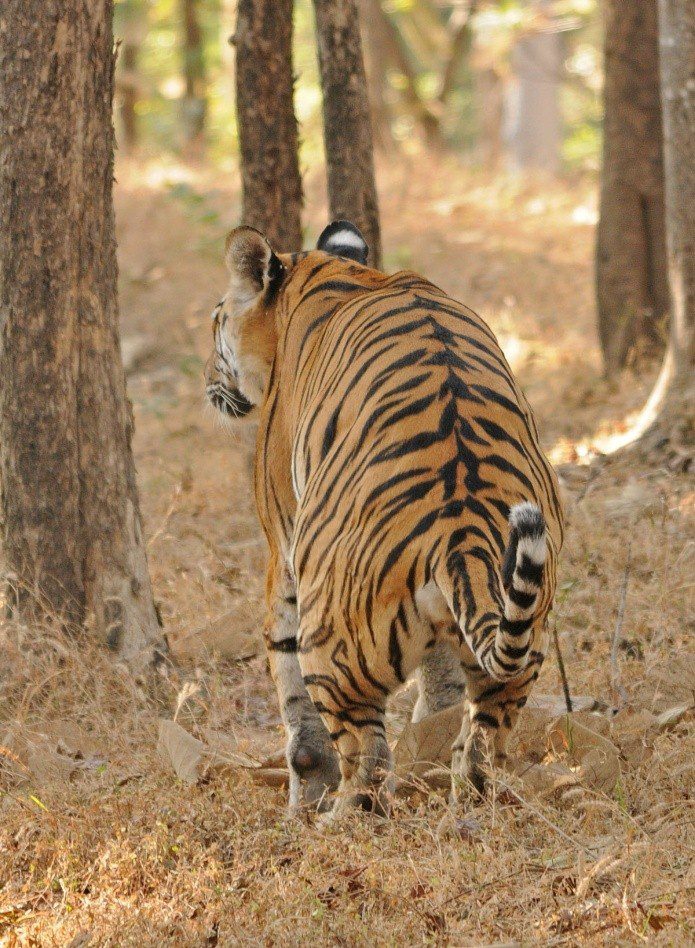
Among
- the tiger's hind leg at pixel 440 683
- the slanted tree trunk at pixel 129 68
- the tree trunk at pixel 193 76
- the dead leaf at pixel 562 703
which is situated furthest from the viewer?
the slanted tree trunk at pixel 129 68

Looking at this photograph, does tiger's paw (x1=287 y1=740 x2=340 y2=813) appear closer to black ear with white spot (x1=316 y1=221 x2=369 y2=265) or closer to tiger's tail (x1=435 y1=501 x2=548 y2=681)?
tiger's tail (x1=435 y1=501 x2=548 y2=681)

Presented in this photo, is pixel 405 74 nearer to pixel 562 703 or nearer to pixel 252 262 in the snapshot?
pixel 252 262

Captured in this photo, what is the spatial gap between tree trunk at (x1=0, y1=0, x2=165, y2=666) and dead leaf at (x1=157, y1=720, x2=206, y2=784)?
2.54 feet

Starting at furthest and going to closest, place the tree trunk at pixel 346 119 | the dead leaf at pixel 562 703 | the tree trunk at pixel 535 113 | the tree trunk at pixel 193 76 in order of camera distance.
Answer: the tree trunk at pixel 535 113 → the tree trunk at pixel 193 76 → the tree trunk at pixel 346 119 → the dead leaf at pixel 562 703

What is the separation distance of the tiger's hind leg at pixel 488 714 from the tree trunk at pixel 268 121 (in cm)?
417

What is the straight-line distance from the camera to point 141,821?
12.8 feet

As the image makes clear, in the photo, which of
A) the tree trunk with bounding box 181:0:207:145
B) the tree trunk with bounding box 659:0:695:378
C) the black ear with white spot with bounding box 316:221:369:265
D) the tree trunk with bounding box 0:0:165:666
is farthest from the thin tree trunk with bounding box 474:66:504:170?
the tree trunk with bounding box 0:0:165:666

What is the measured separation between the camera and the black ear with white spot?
5129mm

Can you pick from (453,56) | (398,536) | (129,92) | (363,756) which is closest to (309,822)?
(363,756)

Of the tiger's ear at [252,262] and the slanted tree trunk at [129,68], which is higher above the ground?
the slanted tree trunk at [129,68]

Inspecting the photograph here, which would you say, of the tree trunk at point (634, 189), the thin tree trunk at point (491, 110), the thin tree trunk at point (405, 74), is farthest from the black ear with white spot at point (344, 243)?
the thin tree trunk at point (491, 110)

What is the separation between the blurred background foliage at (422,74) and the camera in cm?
1833

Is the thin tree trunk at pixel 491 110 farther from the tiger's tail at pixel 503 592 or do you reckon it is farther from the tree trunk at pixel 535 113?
the tiger's tail at pixel 503 592

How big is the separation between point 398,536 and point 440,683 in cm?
122
